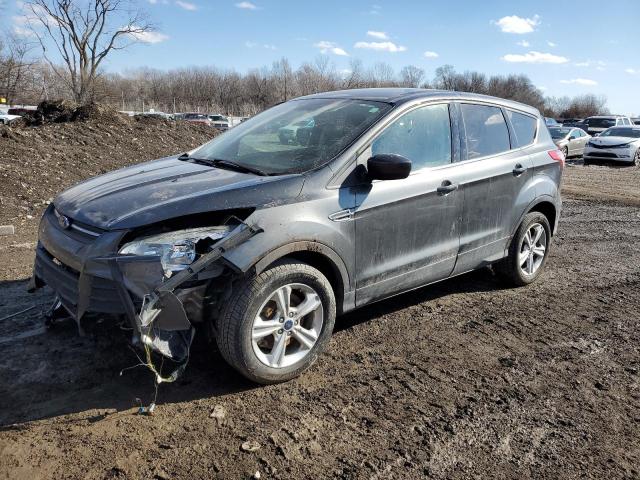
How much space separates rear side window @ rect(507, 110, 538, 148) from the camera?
200 inches

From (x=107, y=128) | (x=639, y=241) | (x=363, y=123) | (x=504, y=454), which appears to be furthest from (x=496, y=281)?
(x=107, y=128)

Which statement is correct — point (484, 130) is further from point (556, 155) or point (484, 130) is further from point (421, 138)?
point (556, 155)

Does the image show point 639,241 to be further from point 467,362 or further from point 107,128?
point 107,128

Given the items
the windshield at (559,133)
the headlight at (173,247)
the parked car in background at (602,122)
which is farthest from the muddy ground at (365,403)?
Result: the parked car in background at (602,122)

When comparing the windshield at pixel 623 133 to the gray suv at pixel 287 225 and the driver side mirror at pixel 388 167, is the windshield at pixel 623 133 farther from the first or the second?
the driver side mirror at pixel 388 167

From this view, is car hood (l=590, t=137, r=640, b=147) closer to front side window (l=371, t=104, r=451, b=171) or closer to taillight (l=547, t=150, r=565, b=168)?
taillight (l=547, t=150, r=565, b=168)

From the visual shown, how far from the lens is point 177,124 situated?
15812mm

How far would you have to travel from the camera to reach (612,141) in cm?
1969

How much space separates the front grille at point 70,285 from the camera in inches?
115

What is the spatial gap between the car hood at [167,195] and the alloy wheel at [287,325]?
608 mm

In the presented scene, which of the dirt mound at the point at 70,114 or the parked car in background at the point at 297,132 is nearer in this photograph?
the parked car in background at the point at 297,132

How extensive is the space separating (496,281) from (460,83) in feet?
246

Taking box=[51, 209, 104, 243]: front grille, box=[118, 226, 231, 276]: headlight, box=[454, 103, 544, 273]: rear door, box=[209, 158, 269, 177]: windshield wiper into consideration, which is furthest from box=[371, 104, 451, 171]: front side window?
box=[51, 209, 104, 243]: front grille

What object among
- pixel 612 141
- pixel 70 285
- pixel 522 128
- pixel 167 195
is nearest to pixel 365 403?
pixel 167 195
